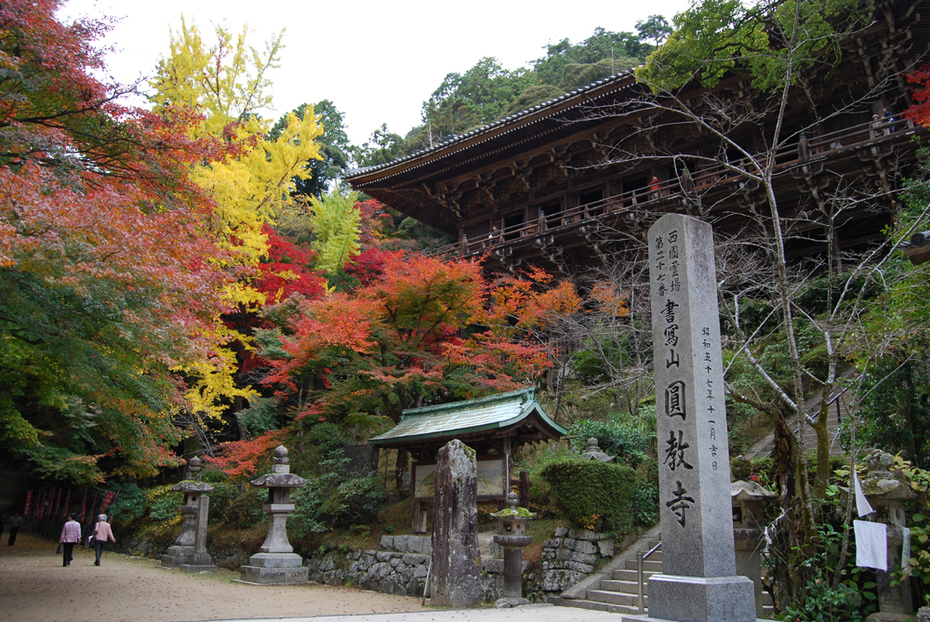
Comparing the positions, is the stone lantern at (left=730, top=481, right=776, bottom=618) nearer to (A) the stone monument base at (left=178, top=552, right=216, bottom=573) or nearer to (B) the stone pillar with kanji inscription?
(B) the stone pillar with kanji inscription

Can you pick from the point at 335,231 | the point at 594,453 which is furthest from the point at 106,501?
the point at 594,453

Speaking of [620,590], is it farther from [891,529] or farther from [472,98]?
[472,98]

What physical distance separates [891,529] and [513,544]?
4.84 metres

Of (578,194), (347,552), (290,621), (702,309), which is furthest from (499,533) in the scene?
(578,194)

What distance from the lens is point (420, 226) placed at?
95.7ft

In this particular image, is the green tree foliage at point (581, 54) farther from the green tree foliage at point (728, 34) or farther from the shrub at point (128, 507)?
the shrub at point (128, 507)

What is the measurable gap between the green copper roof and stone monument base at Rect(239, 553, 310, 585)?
9.13 ft

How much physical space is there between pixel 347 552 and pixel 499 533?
4.36m

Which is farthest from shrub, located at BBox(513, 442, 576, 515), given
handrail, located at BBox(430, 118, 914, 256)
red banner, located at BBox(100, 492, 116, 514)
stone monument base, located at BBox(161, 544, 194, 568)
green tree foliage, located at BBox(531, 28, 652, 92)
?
green tree foliage, located at BBox(531, 28, 652, 92)

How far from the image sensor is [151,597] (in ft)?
29.9

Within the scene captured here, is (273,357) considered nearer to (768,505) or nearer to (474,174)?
(474,174)

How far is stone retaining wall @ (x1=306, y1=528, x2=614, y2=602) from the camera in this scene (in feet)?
30.0

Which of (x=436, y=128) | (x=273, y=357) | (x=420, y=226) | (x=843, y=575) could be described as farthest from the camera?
(x=436, y=128)

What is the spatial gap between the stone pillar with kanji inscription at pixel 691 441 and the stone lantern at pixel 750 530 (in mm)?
1774
